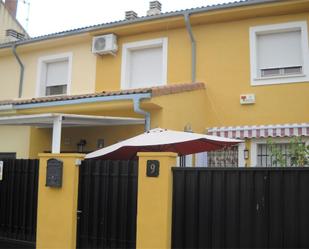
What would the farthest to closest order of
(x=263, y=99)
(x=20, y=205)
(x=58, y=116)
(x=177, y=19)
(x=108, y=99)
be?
1. (x=177, y=19)
2. (x=263, y=99)
3. (x=108, y=99)
4. (x=58, y=116)
5. (x=20, y=205)

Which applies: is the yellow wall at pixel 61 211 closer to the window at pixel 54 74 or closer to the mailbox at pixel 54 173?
the mailbox at pixel 54 173

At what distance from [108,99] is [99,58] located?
20.4 ft

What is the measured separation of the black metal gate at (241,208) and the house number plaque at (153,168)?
0.42 m

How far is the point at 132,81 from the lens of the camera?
67.5ft

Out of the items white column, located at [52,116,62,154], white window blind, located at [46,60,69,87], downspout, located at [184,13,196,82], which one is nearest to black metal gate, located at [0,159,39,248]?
white column, located at [52,116,62,154]

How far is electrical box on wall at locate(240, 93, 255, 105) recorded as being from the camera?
17375 millimetres

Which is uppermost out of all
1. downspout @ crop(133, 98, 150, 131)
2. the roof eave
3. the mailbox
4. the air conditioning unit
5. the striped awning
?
the roof eave

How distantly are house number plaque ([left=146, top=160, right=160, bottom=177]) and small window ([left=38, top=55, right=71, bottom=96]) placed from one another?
1307cm

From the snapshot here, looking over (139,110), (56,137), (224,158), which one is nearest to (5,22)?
(56,137)

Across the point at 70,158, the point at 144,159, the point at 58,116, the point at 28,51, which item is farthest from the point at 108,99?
the point at 28,51

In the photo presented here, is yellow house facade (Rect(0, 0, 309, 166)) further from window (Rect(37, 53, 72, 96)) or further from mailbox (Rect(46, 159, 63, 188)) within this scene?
mailbox (Rect(46, 159, 63, 188))

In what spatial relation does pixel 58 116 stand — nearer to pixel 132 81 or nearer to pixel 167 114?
pixel 167 114

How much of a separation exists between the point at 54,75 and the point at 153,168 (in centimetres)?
1439

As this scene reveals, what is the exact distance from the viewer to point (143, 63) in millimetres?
20453
